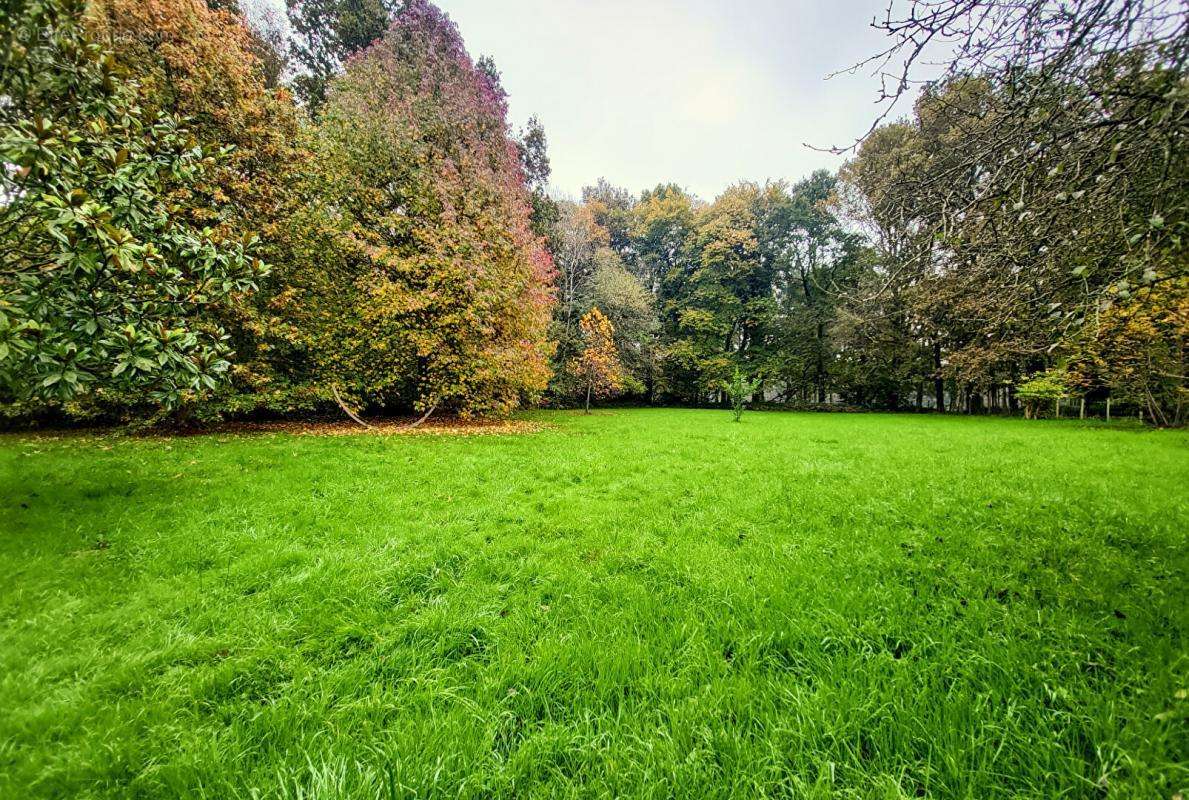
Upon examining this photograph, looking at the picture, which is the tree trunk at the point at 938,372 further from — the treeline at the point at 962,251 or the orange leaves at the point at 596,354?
the orange leaves at the point at 596,354

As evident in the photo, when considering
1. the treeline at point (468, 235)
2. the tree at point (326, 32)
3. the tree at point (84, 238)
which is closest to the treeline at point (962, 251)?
the treeline at point (468, 235)

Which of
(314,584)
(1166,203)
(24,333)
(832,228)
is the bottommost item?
(314,584)

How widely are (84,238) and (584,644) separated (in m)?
5.73

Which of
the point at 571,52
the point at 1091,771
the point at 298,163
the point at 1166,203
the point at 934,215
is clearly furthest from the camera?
the point at 571,52

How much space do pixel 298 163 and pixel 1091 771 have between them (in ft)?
58.5

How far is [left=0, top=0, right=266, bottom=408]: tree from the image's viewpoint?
11.4ft

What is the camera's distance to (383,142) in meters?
12.9

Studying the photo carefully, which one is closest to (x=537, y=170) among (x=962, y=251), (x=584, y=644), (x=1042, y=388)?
(x=962, y=251)

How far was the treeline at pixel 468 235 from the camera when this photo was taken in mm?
3365

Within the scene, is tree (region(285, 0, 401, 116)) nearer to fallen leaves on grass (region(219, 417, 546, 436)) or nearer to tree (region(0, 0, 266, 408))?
fallen leaves on grass (region(219, 417, 546, 436))

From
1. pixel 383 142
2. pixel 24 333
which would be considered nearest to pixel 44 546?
pixel 24 333

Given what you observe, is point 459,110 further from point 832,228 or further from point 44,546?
point 832,228

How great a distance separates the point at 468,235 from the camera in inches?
513

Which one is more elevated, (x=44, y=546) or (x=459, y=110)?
(x=459, y=110)
